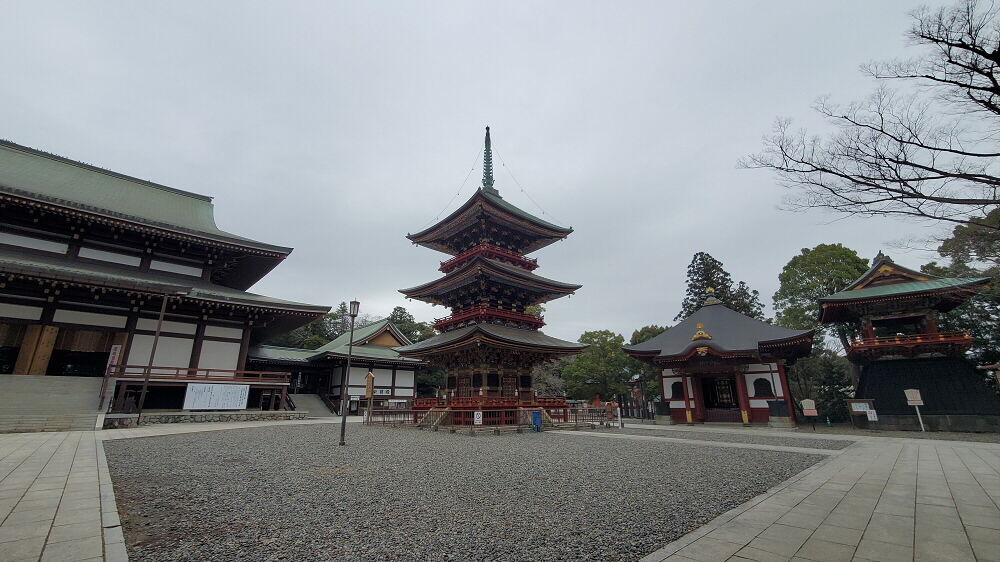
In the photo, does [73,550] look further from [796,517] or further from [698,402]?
[698,402]

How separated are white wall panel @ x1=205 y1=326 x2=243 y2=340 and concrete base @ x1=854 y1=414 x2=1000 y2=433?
1326 inches

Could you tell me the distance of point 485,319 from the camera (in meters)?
21.8

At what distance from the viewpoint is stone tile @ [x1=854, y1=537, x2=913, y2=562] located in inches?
130

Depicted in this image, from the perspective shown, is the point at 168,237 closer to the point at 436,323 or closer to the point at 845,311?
the point at 436,323

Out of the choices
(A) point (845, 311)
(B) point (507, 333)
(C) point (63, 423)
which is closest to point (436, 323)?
(B) point (507, 333)

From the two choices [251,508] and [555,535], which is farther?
[251,508]

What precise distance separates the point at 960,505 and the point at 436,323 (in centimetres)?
2103

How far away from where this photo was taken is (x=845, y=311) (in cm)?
2375

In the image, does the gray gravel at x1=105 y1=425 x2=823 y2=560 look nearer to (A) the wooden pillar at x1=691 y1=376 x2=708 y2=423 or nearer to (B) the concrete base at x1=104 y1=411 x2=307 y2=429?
(B) the concrete base at x1=104 y1=411 x2=307 y2=429

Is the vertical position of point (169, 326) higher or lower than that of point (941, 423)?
higher

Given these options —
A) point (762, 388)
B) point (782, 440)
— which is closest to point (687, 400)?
point (762, 388)

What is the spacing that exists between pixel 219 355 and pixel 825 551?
2278 cm

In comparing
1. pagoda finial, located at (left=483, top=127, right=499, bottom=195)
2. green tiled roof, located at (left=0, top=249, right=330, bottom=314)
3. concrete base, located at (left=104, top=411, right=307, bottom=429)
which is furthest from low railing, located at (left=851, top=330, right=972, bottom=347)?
concrete base, located at (left=104, top=411, right=307, bottom=429)

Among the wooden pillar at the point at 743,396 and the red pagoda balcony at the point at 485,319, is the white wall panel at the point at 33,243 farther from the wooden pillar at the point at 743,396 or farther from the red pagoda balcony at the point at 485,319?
the wooden pillar at the point at 743,396
